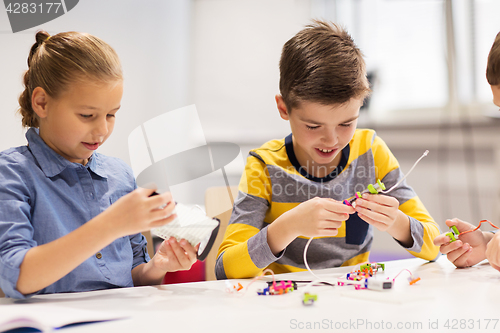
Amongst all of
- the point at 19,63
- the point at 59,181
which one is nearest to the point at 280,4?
the point at 19,63

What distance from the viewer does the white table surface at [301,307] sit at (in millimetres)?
446

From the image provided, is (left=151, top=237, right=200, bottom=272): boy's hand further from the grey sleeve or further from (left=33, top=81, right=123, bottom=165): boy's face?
(left=33, top=81, right=123, bottom=165): boy's face

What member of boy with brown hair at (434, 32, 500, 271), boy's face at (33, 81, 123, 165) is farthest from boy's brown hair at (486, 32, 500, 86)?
boy's face at (33, 81, 123, 165)

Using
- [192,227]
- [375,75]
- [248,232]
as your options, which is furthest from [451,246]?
[375,75]

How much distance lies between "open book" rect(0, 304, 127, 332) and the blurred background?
3.47ft

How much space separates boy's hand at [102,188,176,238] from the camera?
53 centimetres

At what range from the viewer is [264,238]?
2.44 ft

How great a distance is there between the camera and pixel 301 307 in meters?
0.52

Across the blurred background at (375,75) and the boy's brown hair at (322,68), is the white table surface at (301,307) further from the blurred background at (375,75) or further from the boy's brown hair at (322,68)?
the blurred background at (375,75)

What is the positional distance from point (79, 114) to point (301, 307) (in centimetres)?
49

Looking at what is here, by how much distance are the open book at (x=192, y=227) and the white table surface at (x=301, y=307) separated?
0.28 ft

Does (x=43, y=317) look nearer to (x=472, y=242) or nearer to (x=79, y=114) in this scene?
(x=79, y=114)

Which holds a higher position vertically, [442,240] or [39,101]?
[39,101]

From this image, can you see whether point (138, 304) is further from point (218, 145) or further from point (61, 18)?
point (218, 145)
